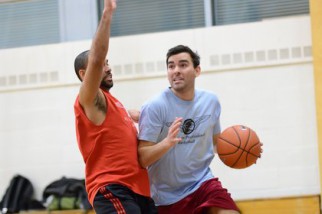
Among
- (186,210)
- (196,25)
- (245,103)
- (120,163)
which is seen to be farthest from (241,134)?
(196,25)

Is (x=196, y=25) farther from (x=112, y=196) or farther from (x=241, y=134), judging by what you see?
(x=112, y=196)

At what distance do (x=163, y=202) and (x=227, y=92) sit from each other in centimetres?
342

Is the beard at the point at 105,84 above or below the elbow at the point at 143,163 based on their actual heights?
above

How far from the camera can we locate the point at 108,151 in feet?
15.3

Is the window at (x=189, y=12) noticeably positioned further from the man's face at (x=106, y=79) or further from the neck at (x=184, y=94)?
the man's face at (x=106, y=79)

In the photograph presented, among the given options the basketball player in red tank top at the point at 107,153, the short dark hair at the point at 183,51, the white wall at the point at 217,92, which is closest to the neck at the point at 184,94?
the short dark hair at the point at 183,51

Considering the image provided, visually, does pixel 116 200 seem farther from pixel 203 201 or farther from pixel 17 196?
pixel 17 196

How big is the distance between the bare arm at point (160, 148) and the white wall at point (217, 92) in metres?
3.62

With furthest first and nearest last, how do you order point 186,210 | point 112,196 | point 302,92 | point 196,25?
Result: point 196,25, point 302,92, point 186,210, point 112,196

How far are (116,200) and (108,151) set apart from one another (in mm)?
321

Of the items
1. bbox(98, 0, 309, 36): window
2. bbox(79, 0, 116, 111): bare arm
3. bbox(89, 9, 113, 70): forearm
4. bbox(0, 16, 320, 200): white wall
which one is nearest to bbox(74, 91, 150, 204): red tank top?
bbox(79, 0, 116, 111): bare arm

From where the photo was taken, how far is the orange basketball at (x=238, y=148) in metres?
5.16

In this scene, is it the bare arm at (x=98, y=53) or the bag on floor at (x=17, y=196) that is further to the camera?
the bag on floor at (x=17, y=196)

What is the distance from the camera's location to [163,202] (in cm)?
511
